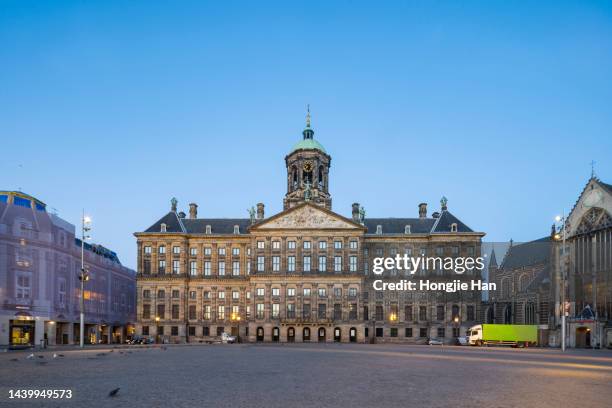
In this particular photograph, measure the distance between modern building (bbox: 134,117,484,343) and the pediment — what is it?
0.15 meters

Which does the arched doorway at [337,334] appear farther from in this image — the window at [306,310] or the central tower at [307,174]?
the central tower at [307,174]

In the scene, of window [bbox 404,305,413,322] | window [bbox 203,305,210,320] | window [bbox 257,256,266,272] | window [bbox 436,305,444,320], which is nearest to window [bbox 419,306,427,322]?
window [bbox 404,305,413,322]

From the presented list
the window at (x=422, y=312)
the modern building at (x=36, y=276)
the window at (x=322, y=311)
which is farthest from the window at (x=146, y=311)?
the window at (x=422, y=312)

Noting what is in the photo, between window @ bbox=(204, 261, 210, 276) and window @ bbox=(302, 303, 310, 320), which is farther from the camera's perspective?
window @ bbox=(204, 261, 210, 276)

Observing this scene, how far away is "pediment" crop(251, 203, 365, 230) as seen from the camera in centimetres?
8600

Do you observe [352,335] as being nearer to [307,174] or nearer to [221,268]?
[221,268]

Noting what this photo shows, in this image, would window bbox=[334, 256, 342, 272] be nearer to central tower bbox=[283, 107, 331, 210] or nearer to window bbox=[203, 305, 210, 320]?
central tower bbox=[283, 107, 331, 210]

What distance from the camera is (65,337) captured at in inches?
2822

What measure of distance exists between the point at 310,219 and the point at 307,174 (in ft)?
30.7

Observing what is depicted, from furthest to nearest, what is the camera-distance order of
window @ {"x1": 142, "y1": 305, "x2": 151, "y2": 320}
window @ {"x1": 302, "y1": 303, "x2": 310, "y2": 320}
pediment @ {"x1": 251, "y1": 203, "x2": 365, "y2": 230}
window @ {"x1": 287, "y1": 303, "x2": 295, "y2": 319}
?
1. window @ {"x1": 142, "y1": 305, "x2": 151, "y2": 320}
2. pediment @ {"x1": 251, "y1": 203, "x2": 365, "y2": 230}
3. window @ {"x1": 287, "y1": 303, "x2": 295, "y2": 319}
4. window @ {"x1": 302, "y1": 303, "x2": 310, "y2": 320}

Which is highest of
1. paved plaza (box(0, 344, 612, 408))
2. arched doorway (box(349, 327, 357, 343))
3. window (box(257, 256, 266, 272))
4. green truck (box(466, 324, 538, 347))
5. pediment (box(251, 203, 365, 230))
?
pediment (box(251, 203, 365, 230))

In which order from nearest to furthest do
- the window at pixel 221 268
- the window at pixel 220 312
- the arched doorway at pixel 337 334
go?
the arched doorway at pixel 337 334 < the window at pixel 220 312 < the window at pixel 221 268

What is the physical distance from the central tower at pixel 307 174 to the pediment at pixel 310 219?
13.6ft

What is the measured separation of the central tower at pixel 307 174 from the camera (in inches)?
3607
